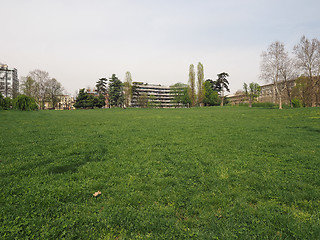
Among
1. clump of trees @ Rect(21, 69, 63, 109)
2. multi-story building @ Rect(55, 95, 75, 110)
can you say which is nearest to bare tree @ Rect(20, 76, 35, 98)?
clump of trees @ Rect(21, 69, 63, 109)

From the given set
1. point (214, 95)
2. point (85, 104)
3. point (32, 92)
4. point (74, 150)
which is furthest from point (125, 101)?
point (74, 150)

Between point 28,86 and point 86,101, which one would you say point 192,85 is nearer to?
point 86,101

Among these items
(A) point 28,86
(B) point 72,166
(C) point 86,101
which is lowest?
(B) point 72,166

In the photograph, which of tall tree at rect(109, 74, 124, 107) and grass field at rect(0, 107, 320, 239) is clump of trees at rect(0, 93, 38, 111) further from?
tall tree at rect(109, 74, 124, 107)

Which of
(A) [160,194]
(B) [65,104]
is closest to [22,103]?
(A) [160,194]

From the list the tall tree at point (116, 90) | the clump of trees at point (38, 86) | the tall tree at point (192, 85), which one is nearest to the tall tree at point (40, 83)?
the clump of trees at point (38, 86)

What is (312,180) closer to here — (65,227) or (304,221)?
(304,221)

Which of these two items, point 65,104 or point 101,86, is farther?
point 65,104

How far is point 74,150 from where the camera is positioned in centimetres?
786

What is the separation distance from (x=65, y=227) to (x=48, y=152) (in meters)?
5.53

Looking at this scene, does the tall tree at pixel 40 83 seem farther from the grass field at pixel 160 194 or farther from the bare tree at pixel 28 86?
the grass field at pixel 160 194

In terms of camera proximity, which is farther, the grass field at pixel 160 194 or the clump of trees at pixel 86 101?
the clump of trees at pixel 86 101

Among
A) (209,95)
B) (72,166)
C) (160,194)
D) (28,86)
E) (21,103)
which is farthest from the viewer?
(209,95)

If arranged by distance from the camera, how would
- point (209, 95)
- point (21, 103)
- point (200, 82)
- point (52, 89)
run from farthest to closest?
1. point (209, 95)
2. point (52, 89)
3. point (200, 82)
4. point (21, 103)
